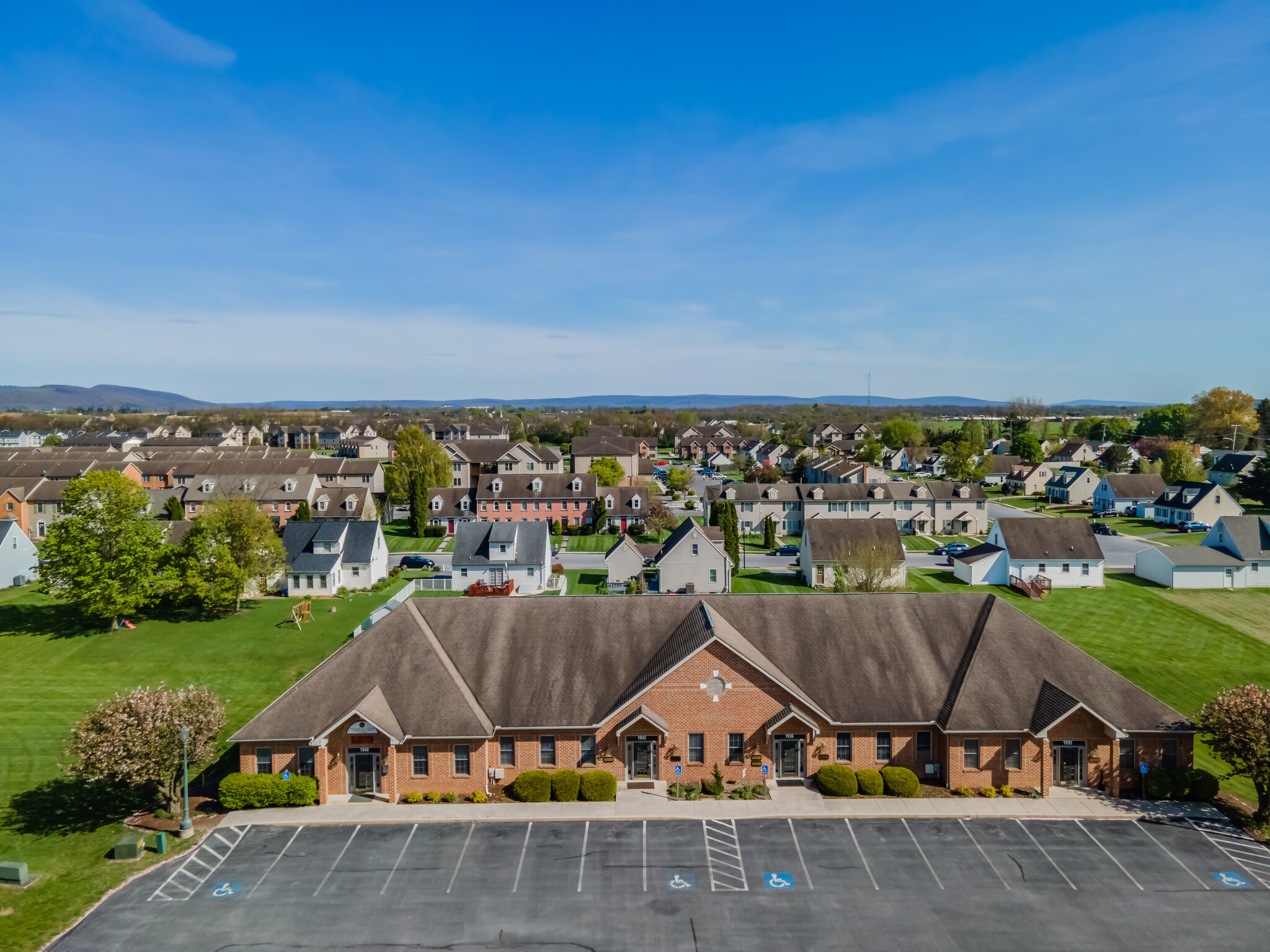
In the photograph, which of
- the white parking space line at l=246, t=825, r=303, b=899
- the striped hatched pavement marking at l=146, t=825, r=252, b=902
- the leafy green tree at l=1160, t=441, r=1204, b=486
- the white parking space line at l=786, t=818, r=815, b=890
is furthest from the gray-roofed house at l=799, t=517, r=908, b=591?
the leafy green tree at l=1160, t=441, r=1204, b=486

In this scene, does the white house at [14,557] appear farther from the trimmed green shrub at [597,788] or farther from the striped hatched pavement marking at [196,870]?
the trimmed green shrub at [597,788]

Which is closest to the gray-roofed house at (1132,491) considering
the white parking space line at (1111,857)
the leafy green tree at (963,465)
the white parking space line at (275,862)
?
the leafy green tree at (963,465)

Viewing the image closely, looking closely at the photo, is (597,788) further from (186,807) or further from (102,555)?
(102,555)

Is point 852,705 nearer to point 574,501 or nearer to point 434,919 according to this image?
point 434,919

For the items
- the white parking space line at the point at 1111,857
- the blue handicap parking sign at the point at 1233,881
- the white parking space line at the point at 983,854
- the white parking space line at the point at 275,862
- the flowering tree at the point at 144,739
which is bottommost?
the white parking space line at the point at 275,862

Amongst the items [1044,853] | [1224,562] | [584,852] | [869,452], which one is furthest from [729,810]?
[869,452]

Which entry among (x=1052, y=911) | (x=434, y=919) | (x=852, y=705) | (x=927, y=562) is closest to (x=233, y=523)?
(x=434, y=919)

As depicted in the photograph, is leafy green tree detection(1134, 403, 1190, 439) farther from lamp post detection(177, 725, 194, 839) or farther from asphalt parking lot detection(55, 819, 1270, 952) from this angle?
lamp post detection(177, 725, 194, 839)
